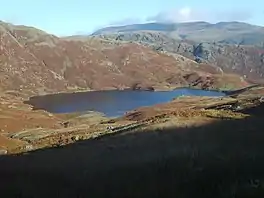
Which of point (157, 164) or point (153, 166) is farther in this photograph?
point (157, 164)

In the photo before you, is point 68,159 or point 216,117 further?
point 216,117

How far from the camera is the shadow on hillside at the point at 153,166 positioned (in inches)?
859

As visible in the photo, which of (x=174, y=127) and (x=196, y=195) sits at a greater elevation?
(x=196, y=195)

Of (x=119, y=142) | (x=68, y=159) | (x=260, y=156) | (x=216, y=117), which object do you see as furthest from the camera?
(x=216, y=117)

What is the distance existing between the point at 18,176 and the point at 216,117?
18412 mm

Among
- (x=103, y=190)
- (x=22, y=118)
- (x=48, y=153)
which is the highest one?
(x=103, y=190)

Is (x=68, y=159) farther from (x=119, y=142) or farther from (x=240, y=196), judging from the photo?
(x=240, y=196)

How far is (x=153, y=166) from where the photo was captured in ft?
89.0

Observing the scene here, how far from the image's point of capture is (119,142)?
36.6 m

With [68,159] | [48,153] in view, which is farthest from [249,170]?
[48,153]

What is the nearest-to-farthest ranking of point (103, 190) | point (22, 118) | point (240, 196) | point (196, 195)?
point (240, 196)
point (196, 195)
point (103, 190)
point (22, 118)

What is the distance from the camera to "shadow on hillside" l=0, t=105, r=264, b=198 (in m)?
21.8

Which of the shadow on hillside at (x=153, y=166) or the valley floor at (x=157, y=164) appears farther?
the valley floor at (x=157, y=164)

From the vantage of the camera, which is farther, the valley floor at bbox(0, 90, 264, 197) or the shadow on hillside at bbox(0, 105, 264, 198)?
the valley floor at bbox(0, 90, 264, 197)
